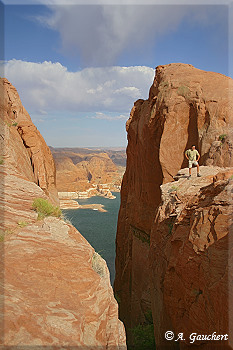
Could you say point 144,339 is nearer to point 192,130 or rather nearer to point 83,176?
point 192,130

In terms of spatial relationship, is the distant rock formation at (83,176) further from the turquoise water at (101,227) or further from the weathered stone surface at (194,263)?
the weathered stone surface at (194,263)

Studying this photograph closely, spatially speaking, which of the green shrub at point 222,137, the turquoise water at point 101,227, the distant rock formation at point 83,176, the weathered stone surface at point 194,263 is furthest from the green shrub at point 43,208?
the distant rock formation at point 83,176

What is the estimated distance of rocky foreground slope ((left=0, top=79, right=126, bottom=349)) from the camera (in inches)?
113

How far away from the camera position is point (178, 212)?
8.22 m

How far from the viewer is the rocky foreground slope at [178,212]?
5.71m

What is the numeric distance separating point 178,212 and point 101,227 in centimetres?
4730

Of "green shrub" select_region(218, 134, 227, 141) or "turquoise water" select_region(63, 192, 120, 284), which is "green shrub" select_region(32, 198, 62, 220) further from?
"turquoise water" select_region(63, 192, 120, 284)

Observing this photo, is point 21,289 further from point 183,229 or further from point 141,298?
point 141,298

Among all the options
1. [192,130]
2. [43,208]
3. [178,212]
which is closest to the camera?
[43,208]

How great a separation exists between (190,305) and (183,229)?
6.86 ft

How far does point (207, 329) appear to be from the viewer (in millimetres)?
5570

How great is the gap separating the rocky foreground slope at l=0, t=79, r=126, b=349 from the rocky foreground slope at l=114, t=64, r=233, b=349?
2615 mm

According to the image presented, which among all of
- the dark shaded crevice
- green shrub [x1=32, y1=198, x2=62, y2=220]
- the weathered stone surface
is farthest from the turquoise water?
green shrub [x1=32, y1=198, x2=62, y2=220]

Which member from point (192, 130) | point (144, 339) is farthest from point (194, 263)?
point (192, 130)
